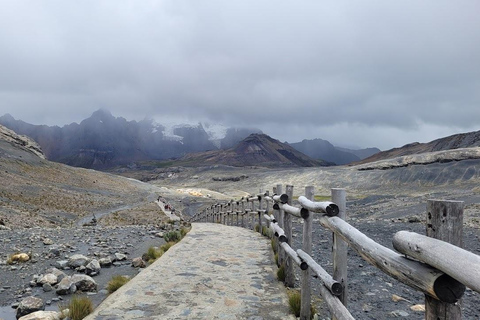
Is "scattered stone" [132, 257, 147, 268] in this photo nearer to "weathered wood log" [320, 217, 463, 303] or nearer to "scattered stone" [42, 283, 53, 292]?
"scattered stone" [42, 283, 53, 292]

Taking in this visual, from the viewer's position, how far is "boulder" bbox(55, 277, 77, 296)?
6707mm

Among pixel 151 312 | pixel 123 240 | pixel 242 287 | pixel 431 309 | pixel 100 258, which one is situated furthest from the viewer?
pixel 123 240

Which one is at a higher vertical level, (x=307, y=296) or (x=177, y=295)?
(x=307, y=296)

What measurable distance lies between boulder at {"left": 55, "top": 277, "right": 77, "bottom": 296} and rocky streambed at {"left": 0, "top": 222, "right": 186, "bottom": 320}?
2cm

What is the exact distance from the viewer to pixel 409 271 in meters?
2.38

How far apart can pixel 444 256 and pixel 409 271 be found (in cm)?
37

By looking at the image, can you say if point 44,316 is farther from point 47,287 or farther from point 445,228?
point 445,228

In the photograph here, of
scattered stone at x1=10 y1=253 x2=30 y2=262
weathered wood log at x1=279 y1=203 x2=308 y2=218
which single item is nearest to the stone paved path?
weathered wood log at x1=279 y1=203 x2=308 y2=218

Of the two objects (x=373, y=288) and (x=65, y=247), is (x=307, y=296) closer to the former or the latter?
(x=373, y=288)

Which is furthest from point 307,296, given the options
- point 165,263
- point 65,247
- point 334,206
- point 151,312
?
point 65,247

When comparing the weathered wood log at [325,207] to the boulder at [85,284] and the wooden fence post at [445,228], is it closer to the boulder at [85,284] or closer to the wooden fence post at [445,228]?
the wooden fence post at [445,228]

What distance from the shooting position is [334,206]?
4090 millimetres

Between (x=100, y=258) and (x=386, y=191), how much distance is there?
7329 centimetres

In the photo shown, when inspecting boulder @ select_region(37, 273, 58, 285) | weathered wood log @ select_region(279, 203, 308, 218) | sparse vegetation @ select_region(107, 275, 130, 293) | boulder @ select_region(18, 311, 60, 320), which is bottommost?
boulder @ select_region(37, 273, 58, 285)
